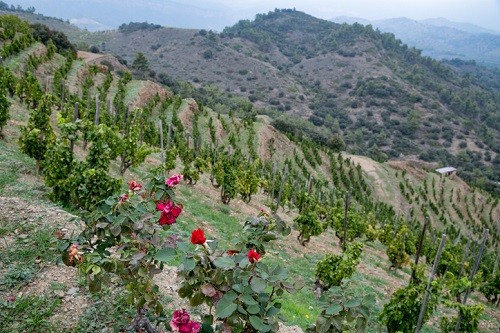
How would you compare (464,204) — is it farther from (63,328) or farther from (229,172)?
(63,328)

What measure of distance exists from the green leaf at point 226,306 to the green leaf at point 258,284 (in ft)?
0.52

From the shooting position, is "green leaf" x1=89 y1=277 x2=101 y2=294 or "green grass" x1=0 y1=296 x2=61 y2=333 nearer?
"green leaf" x1=89 y1=277 x2=101 y2=294

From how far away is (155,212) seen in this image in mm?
2850

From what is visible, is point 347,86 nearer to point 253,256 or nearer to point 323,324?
point 323,324

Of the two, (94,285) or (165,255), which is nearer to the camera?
(165,255)

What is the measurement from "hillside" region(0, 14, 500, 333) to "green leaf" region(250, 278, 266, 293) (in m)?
1.03

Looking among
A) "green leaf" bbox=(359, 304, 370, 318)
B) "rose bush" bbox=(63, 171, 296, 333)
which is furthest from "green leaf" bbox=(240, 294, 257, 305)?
"green leaf" bbox=(359, 304, 370, 318)

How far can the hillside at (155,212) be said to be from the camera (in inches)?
170

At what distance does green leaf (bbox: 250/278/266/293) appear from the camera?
2.14 meters

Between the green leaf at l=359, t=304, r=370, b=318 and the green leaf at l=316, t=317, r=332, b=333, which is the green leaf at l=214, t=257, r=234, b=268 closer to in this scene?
the green leaf at l=316, t=317, r=332, b=333

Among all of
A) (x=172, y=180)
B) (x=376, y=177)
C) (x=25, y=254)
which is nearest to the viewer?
(x=172, y=180)

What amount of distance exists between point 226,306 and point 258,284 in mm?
254

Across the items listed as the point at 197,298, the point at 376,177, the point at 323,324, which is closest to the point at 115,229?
the point at 197,298

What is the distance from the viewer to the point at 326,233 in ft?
58.0
